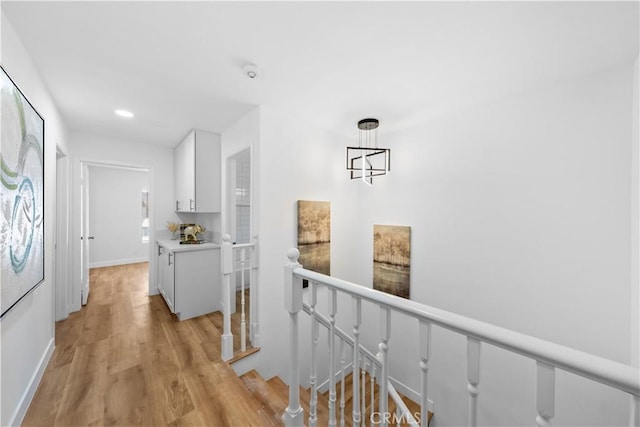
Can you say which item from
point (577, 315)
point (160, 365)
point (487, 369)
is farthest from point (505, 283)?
point (160, 365)

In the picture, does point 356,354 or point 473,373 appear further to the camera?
point 356,354

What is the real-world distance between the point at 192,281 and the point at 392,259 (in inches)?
97.4

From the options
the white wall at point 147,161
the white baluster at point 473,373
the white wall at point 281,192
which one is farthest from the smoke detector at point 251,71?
the white wall at point 147,161

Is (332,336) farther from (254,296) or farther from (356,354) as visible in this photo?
(254,296)

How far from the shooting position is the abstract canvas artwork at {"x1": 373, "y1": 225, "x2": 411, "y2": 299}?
2.80 m

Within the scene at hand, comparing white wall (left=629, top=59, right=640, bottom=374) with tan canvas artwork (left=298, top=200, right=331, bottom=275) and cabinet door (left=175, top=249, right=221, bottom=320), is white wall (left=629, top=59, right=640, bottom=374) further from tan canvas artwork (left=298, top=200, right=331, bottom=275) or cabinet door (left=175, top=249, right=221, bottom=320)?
cabinet door (left=175, top=249, right=221, bottom=320)

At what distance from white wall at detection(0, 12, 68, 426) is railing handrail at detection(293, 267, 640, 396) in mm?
2001

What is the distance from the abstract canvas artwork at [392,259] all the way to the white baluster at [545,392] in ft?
7.18

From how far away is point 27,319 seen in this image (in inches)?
61.2

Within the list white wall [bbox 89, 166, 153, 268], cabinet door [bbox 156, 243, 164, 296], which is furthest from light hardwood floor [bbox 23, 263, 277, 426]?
white wall [bbox 89, 166, 153, 268]

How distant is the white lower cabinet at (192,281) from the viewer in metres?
2.84

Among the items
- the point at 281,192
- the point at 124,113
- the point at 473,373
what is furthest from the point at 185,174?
the point at 473,373

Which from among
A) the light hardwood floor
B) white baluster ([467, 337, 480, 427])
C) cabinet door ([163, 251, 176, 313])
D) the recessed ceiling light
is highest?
the recessed ceiling light

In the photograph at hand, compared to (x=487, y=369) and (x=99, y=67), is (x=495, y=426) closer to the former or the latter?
(x=487, y=369)
